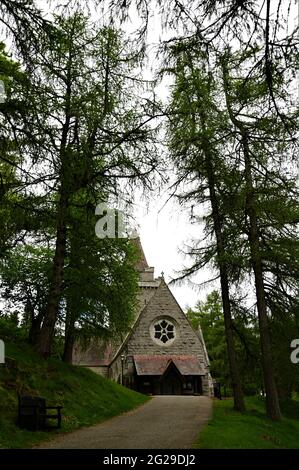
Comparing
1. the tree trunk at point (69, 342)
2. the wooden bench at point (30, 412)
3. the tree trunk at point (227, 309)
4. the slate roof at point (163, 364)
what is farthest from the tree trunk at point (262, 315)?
the slate roof at point (163, 364)

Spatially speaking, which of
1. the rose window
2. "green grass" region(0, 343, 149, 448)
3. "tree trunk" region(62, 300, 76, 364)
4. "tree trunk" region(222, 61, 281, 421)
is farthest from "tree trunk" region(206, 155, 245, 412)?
the rose window

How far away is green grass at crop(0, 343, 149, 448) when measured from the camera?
9.61 meters

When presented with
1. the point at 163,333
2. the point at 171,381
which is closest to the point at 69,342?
the point at 171,381

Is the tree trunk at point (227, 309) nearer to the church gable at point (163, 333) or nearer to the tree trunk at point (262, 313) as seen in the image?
the tree trunk at point (262, 313)

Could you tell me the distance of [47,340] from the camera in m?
15.4

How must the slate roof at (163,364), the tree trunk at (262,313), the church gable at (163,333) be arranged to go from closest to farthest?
the tree trunk at (262,313)
the slate roof at (163,364)
the church gable at (163,333)

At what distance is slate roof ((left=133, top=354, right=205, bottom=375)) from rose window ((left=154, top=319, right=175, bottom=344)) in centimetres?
139

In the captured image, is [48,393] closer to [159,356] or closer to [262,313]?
[262,313]

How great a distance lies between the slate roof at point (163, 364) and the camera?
30.8 meters

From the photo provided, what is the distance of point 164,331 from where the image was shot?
34.5 metres

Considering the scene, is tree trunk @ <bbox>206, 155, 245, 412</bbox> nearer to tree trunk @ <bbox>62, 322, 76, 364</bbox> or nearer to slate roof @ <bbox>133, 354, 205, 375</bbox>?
tree trunk @ <bbox>62, 322, 76, 364</bbox>

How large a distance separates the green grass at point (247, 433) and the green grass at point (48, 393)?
11.1ft
